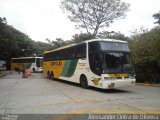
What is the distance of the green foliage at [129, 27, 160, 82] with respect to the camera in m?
19.9

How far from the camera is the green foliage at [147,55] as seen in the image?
19922mm

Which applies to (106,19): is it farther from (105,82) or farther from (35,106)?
(35,106)

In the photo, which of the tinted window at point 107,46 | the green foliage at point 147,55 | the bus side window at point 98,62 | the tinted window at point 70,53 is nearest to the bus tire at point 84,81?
the tinted window at point 70,53

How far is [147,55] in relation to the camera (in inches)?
826

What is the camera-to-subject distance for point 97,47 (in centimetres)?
1542

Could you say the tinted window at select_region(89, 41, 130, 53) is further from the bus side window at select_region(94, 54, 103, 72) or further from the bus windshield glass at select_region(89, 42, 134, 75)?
the bus side window at select_region(94, 54, 103, 72)

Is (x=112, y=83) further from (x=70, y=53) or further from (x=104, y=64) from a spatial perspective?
(x=70, y=53)

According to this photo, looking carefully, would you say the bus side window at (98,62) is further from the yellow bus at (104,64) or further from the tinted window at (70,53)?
the tinted window at (70,53)

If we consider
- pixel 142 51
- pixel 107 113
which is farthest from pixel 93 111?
pixel 142 51

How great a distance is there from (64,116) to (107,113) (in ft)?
4.99

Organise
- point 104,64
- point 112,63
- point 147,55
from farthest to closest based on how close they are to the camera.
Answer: point 147,55
point 112,63
point 104,64

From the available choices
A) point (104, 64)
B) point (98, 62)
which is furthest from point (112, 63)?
point (98, 62)

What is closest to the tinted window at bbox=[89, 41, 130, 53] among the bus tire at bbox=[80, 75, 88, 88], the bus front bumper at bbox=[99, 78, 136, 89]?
the bus front bumper at bbox=[99, 78, 136, 89]

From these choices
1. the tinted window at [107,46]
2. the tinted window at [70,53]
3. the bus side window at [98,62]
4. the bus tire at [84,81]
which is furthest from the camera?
the tinted window at [70,53]
